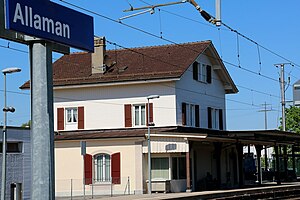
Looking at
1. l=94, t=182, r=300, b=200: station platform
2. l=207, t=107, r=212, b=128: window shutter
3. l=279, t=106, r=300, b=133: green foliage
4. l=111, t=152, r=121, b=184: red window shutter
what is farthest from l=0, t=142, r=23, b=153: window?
l=279, t=106, r=300, b=133: green foliage

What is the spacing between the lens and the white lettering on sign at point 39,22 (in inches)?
368

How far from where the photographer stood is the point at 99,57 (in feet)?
148

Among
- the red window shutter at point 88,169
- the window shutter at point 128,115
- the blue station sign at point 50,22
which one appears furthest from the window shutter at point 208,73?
the blue station sign at point 50,22

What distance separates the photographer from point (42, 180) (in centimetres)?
995

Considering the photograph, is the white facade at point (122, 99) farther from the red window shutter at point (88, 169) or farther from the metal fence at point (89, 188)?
the metal fence at point (89, 188)

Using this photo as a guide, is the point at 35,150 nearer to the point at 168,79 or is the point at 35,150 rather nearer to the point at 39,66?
the point at 39,66

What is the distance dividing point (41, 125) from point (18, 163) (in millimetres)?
24565

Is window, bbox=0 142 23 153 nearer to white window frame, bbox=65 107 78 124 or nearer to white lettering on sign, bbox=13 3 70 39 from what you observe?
white window frame, bbox=65 107 78 124

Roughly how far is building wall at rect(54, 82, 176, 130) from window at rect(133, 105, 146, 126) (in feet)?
1.26

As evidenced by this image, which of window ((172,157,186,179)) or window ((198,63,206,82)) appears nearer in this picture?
window ((172,157,186,179))

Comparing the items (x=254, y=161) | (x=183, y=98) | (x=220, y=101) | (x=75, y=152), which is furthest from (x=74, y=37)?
(x=254, y=161)

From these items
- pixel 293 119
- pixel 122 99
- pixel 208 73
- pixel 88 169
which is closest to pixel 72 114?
pixel 122 99

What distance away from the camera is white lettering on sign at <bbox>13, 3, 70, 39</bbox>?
9336 millimetres

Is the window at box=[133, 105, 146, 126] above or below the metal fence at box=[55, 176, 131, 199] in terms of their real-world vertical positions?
above
